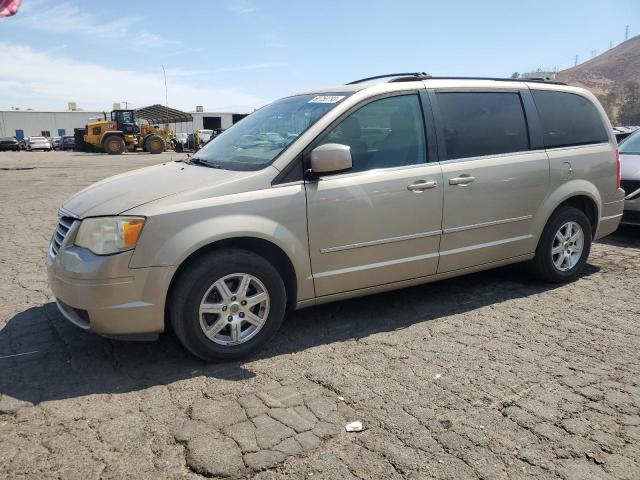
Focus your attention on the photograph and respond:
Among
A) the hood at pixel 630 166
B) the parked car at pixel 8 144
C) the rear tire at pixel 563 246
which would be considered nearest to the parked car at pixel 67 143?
the parked car at pixel 8 144

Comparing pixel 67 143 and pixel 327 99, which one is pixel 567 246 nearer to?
pixel 327 99

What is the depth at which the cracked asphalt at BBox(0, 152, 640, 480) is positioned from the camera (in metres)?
2.45

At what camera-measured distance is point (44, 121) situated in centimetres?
6750

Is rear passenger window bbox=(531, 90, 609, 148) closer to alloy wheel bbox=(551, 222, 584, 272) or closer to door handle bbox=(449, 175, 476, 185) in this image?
alloy wheel bbox=(551, 222, 584, 272)

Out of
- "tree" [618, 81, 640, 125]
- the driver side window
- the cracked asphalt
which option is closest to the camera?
the cracked asphalt

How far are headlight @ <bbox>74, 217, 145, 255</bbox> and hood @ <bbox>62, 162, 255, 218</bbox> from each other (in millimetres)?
60

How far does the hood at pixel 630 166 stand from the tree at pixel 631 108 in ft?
203

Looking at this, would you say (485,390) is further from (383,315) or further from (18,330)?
(18,330)

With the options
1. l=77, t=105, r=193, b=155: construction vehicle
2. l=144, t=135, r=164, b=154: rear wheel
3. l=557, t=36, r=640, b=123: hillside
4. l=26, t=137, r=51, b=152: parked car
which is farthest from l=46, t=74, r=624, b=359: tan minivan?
l=557, t=36, r=640, b=123: hillside

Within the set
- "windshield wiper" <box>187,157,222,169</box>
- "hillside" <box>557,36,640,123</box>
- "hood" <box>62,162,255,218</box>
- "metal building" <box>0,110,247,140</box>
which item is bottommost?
"hood" <box>62,162,255,218</box>

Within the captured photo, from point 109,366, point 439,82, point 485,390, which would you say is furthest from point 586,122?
point 109,366

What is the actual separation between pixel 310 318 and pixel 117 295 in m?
1.62

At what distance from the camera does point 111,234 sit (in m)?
3.18

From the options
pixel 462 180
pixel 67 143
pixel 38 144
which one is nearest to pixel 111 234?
pixel 462 180
